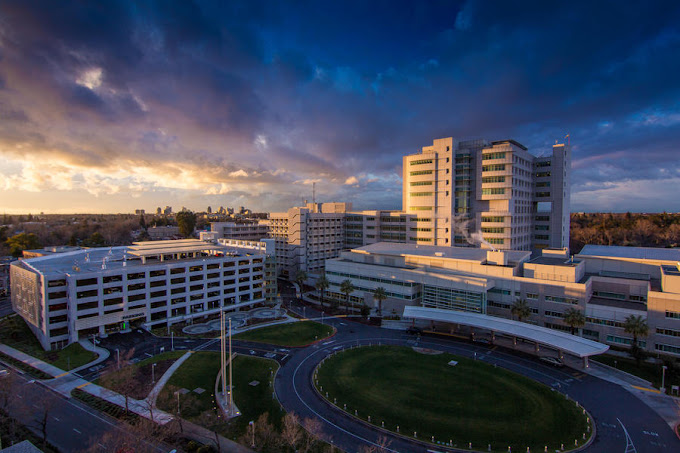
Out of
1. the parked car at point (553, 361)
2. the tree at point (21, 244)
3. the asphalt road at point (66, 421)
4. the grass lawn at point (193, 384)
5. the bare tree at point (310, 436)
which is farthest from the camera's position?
the tree at point (21, 244)

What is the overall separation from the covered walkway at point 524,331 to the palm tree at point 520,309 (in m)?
3.71

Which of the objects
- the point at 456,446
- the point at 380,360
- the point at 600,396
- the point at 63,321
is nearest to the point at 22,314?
the point at 63,321

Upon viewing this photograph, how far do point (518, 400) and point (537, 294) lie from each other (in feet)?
114

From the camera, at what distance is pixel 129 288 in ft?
260

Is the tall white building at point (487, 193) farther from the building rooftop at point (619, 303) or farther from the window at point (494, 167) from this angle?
the building rooftop at point (619, 303)

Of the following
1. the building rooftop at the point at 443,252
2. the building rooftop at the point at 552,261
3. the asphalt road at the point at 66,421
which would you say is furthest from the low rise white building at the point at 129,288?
A: the building rooftop at the point at 552,261

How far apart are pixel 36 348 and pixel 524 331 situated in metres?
95.2

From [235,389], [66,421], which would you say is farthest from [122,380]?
[235,389]

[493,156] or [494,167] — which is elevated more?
[493,156]

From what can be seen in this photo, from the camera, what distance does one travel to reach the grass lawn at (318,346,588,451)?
140 feet

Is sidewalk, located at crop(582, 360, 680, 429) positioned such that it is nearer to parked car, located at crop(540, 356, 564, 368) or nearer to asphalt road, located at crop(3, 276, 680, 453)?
asphalt road, located at crop(3, 276, 680, 453)

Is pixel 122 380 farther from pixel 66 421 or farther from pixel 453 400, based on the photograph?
pixel 453 400

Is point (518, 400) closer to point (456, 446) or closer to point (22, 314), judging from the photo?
point (456, 446)

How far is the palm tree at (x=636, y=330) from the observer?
6044cm
